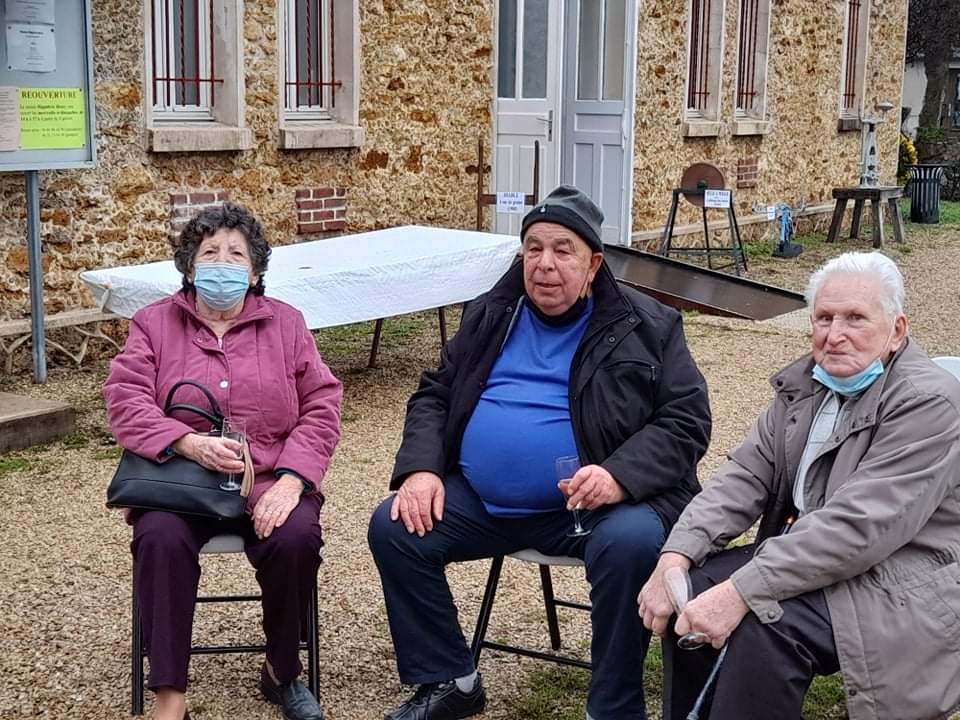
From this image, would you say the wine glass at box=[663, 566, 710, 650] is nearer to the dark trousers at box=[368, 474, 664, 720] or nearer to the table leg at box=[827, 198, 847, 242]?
the dark trousers at box=[368, 474, 664, 720]

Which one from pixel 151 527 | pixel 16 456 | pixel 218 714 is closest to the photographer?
pixel 151 527

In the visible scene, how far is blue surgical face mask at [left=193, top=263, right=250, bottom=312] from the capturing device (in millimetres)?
3594

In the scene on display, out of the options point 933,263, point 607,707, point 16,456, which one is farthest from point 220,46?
point 933,263

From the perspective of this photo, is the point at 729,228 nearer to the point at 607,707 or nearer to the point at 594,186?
the point at 594,186

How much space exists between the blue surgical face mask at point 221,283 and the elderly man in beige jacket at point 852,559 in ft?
4.34

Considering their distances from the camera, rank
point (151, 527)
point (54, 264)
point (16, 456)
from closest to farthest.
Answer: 1. point (151, 527)
2. point (16, 456)
3. point (54, 264)

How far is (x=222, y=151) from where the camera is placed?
8.66 m

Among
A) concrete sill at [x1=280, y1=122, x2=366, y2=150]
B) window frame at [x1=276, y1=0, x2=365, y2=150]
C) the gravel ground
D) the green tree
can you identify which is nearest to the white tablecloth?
the gravel ground

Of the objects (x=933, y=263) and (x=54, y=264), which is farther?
(x=933, y=263)

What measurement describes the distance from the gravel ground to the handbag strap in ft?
2.51

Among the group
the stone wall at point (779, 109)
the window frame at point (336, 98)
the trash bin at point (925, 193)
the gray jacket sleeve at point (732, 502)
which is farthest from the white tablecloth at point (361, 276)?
the trash bin at point (925, 193)

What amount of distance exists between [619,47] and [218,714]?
9.44 metres

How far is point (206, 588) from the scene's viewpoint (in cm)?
451

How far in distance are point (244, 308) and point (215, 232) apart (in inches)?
8.5
